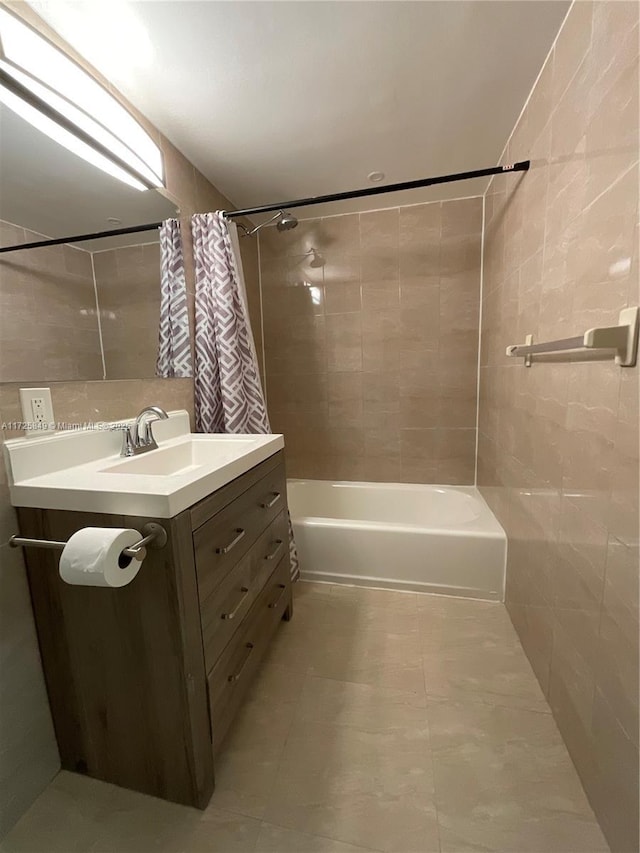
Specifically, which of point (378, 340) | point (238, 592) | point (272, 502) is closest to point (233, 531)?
point (238, 592)

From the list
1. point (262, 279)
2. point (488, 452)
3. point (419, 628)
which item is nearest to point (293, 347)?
point (262, 279)

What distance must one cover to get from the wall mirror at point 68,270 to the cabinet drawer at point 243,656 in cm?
97

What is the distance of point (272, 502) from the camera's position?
4.42 ft

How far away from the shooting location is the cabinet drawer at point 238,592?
0.92 meters

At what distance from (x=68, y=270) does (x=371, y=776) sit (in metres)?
1.75

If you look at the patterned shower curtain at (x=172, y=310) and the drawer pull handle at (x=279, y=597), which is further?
the patterned shower curtain at (x=172, y=310)

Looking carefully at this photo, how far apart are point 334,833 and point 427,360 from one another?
2.14m

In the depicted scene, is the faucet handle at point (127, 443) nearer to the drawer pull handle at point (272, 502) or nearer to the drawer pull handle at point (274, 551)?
the drawer pull handle at point (272, 502)

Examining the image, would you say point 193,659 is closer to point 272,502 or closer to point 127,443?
point 272,502

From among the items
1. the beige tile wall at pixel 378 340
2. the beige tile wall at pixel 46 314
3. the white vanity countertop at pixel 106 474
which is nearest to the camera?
the white vanity countertop at pixel 106 474

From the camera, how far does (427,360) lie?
2270mm

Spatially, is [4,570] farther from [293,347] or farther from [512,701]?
[293,347]

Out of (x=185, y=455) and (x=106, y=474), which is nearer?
(x=106, y=474)

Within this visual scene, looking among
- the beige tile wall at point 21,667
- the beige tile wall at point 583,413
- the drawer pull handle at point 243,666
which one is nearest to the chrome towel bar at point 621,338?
the beige tile wall at point 583,413
